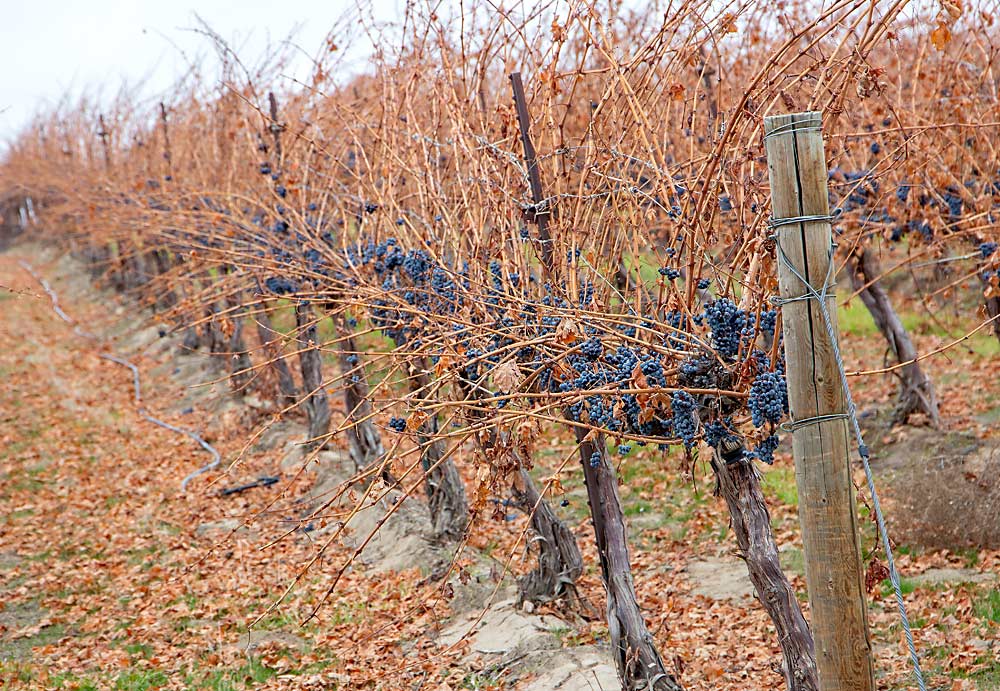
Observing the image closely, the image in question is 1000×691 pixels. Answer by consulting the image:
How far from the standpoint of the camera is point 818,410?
3.13 metres

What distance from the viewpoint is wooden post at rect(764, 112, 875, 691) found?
3082 mm

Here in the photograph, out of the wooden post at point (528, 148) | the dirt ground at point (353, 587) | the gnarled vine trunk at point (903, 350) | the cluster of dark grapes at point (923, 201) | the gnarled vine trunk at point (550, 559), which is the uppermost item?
the wooden post at point (528, 148)

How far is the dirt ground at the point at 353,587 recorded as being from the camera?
247 inches

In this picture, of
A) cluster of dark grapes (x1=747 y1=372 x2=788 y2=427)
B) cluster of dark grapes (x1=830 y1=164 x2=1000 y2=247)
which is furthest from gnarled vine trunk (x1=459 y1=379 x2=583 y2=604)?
cluster of dark grapes (x1=830 y1=164 x2=1000 y2=247)

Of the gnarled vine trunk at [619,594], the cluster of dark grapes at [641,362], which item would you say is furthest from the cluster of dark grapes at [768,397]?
the gnarled vine trunk at [619,594]

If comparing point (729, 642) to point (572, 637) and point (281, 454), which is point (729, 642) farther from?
point (281, 454)

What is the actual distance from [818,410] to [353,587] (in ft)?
20.3

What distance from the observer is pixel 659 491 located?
400 inches

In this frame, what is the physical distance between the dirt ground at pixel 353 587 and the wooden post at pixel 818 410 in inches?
49.9

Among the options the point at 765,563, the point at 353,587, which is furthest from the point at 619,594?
the point at 353,587

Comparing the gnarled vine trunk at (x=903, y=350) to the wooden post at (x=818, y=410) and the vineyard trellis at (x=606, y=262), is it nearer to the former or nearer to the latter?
the vineyard trellis at (x=606, y=262)

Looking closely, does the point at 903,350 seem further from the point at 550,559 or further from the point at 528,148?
the point at 528,148

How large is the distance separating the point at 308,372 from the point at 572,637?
6.28 meters

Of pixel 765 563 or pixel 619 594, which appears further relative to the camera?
pixel 619 594
